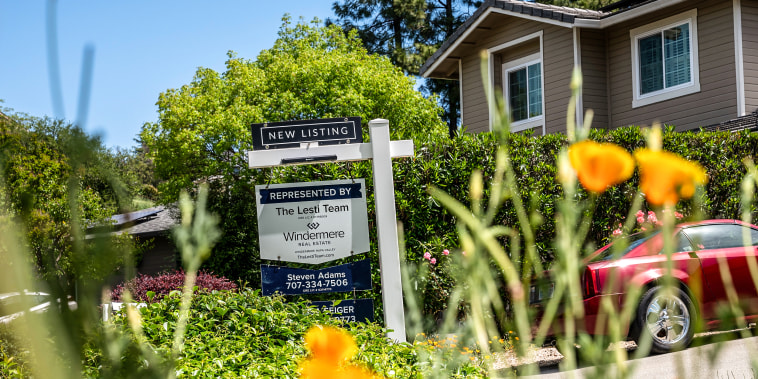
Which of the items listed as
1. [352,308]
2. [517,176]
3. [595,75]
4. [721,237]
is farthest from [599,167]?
[595,75]

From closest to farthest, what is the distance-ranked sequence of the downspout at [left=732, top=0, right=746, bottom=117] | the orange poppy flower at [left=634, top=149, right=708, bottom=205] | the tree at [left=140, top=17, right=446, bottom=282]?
1. the orange poppy flower at [left=634, top=149, right=708, bottom=205]
2. the downspout at [left=732, top=0, right=746, bottom=117]
3. the tree at [left=140, top=17, right=446, bottom=282]

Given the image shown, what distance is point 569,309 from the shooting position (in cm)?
68

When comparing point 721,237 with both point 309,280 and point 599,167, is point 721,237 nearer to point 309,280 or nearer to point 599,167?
point 309,280

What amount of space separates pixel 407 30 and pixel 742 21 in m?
18.6

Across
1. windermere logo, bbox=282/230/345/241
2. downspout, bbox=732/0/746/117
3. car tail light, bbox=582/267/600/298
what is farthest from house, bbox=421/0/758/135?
windermere logo, bbox=282/230/345/241

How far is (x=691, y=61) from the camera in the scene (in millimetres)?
12305

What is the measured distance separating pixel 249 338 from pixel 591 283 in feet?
12.1

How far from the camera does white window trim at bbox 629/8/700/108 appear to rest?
12258 millimetres

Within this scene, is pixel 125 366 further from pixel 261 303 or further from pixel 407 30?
pixel 407 30

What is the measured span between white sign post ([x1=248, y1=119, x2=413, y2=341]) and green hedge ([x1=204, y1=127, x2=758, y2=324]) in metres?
0.92

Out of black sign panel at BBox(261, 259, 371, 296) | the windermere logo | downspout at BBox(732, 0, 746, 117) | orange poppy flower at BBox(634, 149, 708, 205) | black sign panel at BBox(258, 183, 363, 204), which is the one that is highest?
downspout at BBox(732, 0, 746, 117)

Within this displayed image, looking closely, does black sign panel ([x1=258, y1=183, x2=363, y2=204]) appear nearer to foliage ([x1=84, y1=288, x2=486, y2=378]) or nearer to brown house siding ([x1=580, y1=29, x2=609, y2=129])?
foliage ([x1=84, y1=288, x2=486, y2=378])

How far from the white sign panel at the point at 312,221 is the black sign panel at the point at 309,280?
0.12m

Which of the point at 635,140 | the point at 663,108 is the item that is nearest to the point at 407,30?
the point at 663,108
